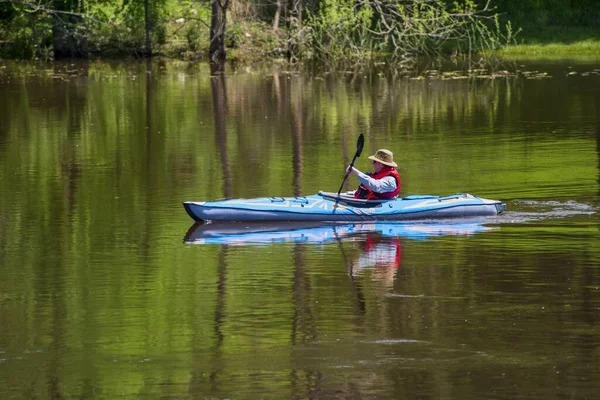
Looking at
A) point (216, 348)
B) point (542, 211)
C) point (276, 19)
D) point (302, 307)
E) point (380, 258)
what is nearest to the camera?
point (216, 348)

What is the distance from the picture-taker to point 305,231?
17219mm

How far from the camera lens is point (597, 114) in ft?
99.0

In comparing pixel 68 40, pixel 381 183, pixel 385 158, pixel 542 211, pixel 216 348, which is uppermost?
pixel 68 40

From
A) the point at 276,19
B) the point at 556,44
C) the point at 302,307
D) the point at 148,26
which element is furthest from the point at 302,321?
the point at 148,26

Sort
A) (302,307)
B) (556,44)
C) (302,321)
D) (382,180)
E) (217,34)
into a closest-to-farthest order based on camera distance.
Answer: (302,321) < (302,307) < (382,180) < (217,34) < (556,44)

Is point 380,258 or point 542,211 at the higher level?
point 542,211

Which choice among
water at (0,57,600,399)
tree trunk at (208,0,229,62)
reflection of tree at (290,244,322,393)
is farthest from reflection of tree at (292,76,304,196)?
tree trunk at (208,0,229,62)

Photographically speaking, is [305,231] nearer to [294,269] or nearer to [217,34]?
[294,269]

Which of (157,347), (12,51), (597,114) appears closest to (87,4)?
(12,51)

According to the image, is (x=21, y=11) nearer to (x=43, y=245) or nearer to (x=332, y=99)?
(x=332, y=99)

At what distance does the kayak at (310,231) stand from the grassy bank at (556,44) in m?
29.3

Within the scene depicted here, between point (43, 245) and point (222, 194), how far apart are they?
4.10 m

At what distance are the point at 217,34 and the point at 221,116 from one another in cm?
1573

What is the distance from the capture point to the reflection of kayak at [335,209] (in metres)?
17.5
